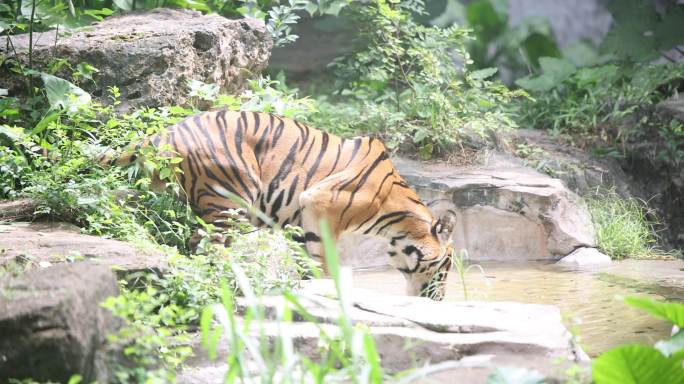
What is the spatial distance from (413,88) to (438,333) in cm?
544

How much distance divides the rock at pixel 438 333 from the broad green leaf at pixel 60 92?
7.79ft

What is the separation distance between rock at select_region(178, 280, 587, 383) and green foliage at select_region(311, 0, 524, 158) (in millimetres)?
4511

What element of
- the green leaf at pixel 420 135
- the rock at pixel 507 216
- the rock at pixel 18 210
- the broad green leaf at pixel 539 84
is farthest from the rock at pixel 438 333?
the broad green leaf at pixel 539 84

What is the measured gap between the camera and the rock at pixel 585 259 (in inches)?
314

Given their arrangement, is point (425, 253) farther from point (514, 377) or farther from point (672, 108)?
point (672, 108)

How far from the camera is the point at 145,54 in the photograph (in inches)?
258

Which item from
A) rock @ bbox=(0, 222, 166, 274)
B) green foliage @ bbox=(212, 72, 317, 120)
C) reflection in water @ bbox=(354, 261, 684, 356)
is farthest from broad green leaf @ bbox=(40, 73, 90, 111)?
reflection in water @ bbox=(354, 261, 684, 356)

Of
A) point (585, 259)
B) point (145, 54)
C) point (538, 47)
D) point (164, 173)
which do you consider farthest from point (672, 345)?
point (538, 47)

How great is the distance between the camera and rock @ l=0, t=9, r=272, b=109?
21.4 feet

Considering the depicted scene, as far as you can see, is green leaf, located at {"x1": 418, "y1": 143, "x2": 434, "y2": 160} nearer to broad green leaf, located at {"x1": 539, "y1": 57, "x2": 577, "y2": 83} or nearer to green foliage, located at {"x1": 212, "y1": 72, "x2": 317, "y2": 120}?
green foliage, located at {"x1": 212, "y1": 72, "x2": 317, "y2": 120}

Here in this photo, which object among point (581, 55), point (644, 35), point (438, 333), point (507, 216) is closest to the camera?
point (438, 333)

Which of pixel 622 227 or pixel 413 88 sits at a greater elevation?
pixel 413 88

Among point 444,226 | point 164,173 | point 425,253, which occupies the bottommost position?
point 425,253

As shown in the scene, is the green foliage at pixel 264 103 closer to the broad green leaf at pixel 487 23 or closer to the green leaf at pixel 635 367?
the green leaf at pixel 635 367
